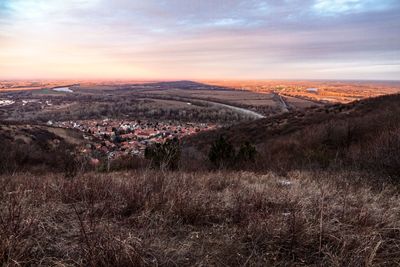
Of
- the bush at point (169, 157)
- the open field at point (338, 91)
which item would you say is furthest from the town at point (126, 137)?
the open field at point (338, 91)

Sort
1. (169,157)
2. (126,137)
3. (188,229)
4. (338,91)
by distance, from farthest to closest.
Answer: (338,91), (126,137), (169,157), (188,229)

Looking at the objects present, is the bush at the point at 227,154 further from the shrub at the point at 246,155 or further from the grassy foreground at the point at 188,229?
the grassy foreground at the point at 188,229

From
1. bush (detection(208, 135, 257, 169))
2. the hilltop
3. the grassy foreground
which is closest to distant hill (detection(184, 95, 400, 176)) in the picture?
bush (detection(208, 135, 257, 169))

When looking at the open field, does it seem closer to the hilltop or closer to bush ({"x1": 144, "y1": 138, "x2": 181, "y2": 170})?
bush ({"x1": 144, "y1": 138, "x2": 181, "y2": 170})

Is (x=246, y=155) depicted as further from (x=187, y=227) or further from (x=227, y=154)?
(x=187, y=227)

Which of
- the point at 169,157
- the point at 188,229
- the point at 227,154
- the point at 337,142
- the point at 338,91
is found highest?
the point at 338,91

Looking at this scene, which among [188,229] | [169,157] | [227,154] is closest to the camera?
[188,229]

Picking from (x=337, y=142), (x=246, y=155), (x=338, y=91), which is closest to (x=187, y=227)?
(x=246, y=155)

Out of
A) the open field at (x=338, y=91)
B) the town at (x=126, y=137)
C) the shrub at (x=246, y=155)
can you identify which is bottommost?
the town at (x=126, y=137)

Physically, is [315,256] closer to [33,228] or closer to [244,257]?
[244,257]
